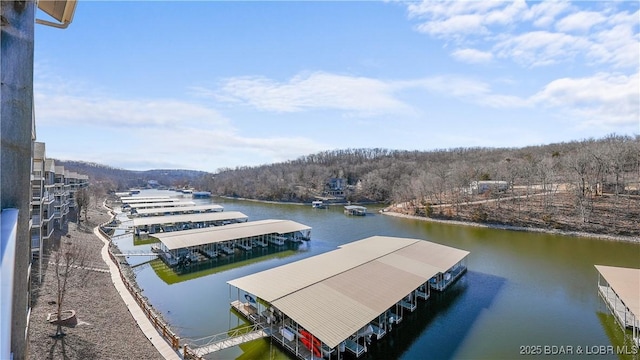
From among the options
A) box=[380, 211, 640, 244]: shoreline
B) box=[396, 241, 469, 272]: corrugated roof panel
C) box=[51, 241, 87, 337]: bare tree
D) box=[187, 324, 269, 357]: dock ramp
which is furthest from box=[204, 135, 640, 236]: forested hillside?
box=[51, 241, 87, 337]: bare tree

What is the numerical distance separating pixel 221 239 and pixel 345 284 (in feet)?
40.0

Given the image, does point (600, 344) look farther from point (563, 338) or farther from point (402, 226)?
point (402, 226)

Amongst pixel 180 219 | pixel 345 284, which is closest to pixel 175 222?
pixel 180 219

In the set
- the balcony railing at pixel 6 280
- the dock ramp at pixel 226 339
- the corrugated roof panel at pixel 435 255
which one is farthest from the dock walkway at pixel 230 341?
the balcony railing at pixel 6 280

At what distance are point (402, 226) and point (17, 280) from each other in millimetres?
35961

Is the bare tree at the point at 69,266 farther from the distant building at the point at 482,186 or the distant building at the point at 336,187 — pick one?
the distant building at the point at 336,187

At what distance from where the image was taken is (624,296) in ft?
41.8

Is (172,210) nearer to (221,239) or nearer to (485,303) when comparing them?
(221,239)

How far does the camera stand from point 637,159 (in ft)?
121

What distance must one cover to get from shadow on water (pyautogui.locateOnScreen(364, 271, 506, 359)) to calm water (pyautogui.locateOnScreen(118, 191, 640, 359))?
4 cm

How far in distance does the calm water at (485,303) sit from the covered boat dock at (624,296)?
445mm

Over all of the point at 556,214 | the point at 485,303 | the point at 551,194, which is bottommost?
the point at 485,303

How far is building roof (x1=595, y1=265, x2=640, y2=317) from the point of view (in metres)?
12.2

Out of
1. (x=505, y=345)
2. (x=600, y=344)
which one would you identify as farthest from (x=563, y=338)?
(x=505, y=345)
